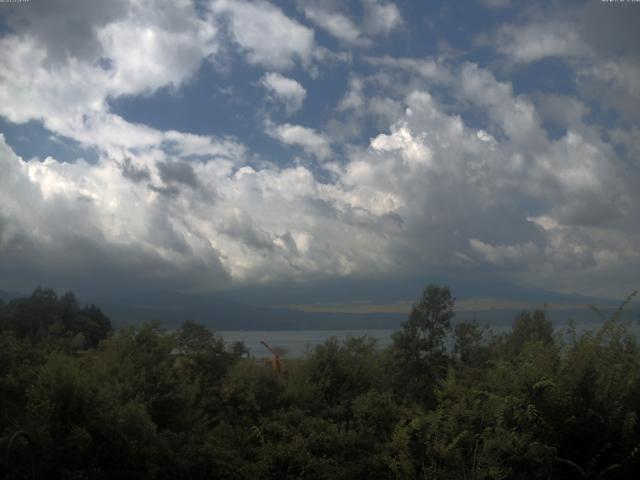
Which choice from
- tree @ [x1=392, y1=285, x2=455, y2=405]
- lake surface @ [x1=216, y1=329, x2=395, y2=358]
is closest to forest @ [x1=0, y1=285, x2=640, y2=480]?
lake surface @ [x1=216, y1=329, x2=395, y2=358]

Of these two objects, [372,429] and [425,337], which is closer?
[372,429]

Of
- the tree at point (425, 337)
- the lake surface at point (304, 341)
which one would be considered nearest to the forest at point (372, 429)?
the lake surface at point (304, 341)

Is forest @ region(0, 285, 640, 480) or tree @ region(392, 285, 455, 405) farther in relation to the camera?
tree @ region(392, 285, 455, 405)

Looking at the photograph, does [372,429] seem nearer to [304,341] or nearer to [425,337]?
[304,341]

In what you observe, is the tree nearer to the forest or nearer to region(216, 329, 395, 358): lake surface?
region(216, 329, 395, 358): lake surface

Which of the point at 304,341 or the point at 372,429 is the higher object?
the point at 304,341

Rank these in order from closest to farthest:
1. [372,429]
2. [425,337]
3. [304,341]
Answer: [372,429], [304,341], [425,337]

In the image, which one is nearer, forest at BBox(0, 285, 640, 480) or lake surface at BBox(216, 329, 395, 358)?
forest at BBox(0, 285, 640, 480)

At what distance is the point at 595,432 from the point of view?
9.41 metres

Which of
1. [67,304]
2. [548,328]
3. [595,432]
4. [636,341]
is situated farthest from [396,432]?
[67,304]

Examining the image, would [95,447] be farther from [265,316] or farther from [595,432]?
[265,316]

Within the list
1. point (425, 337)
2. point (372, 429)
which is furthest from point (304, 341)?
point (372, 429)

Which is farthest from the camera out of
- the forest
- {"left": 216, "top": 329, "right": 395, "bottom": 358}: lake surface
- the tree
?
the tree

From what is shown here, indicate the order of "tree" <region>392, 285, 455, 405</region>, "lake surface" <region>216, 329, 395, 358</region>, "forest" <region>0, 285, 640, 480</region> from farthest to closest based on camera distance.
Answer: "tree" <region>392, 285, 455, 405</region>
"lake surface" <region>216, 329, 395, 358</region>
"forest" <region>0, 285, 640, 480</region>
